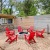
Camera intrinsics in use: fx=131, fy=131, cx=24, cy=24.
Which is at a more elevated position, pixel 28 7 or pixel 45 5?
pixel 45 5

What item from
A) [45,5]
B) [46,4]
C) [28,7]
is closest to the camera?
[28,7]

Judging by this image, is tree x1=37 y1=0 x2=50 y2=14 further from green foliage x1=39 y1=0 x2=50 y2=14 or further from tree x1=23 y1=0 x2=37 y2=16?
tree x1=23 y1=0 x2=37 y2=16

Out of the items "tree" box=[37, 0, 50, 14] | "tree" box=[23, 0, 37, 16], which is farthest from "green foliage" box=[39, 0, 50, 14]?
"tree" box=[23, 0, 37, 16]

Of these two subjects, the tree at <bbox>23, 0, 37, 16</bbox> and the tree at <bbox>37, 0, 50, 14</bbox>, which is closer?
the tree at <bbox>23, 0, 37, 16</bbox>

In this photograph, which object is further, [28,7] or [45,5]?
[45,5]

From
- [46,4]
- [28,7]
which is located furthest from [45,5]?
[28,7]

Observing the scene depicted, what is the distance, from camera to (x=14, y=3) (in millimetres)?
26938

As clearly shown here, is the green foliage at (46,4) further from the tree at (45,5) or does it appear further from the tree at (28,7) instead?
the tree at (28,7)

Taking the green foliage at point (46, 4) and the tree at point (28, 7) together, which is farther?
the green foliage at point (46, 4)

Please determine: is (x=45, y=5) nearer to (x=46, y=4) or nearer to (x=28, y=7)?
(x=46, y=4)

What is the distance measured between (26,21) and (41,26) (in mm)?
3190

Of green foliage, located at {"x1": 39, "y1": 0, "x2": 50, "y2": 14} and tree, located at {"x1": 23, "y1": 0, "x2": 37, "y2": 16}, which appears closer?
tree, located at {"x1": 23, "y1": 0, "x2": 37, "y2": 16}

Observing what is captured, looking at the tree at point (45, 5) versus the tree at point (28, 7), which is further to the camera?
the tree at point (45, 5)

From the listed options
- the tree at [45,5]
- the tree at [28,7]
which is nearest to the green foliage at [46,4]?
the tree at [45,5]
